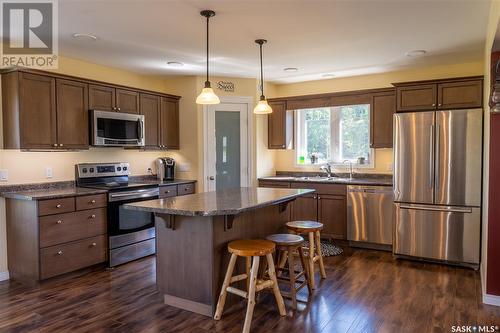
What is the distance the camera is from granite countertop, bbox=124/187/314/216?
2590 millimetres

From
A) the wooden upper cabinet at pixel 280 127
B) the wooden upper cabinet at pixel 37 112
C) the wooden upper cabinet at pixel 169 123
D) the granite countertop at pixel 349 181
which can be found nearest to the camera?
the wooden upper cabinet at pixel 37 112

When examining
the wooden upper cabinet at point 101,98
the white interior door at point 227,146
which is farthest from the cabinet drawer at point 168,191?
the wooden upper cabinet at point 101,98

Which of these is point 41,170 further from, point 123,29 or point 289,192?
point 289,192

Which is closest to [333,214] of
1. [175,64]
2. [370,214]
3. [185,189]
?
[370,214]

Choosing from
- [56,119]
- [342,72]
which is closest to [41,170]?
[56,119]

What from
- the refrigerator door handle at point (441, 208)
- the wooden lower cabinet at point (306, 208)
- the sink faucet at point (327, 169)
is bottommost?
the wooden lower cabinet at point (306, 208)

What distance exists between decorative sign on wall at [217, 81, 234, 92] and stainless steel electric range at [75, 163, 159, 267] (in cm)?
184

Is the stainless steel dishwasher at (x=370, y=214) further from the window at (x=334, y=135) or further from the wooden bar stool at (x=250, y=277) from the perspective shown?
the wooden bar stool at (x=250, y=277)

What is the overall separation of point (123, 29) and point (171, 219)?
5.96 feet

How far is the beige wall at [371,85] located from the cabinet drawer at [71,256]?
326 centimetres

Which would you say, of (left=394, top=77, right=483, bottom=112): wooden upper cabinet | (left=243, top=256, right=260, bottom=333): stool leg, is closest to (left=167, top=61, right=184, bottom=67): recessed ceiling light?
(left=394, top=77, right=483, bottom=112): wooden upper cabinet

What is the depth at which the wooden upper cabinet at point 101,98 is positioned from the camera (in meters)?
4.21

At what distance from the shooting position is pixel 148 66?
4.71 m

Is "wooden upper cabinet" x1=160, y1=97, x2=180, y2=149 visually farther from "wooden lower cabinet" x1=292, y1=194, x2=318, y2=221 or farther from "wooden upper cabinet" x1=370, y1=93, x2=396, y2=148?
"wooden upper cabinet" x1=370, y1=93, x2=396, y2=148
